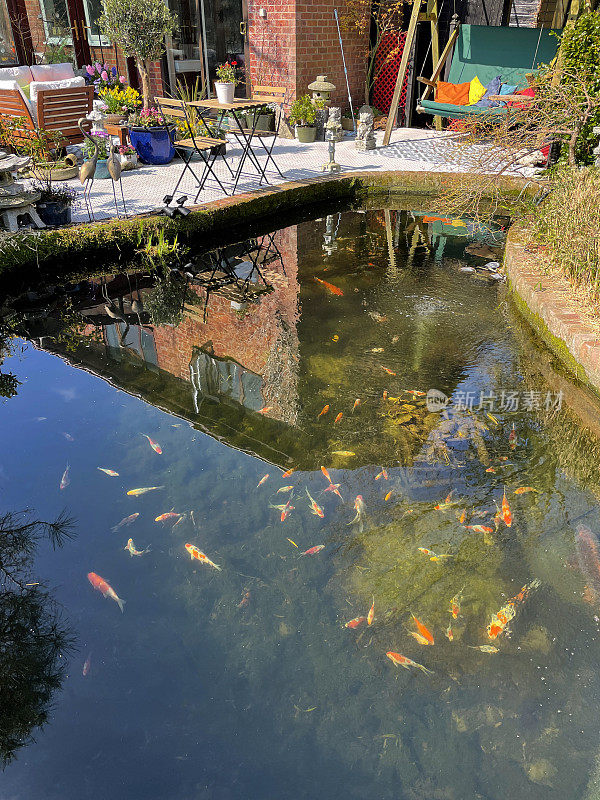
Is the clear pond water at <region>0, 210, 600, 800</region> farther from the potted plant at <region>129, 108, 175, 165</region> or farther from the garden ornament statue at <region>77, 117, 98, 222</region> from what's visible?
the potted plant at <region>129, 108, 175, 165</region>

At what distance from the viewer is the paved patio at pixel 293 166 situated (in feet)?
21.5

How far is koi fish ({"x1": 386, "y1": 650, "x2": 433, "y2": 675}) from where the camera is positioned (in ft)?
7.59

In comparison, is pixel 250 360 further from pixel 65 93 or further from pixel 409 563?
pixel 65 93

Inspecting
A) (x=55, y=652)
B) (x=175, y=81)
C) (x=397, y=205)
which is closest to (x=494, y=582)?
(x=55, y=652)

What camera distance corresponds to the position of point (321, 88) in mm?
8969

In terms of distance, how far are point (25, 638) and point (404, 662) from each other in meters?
1.45

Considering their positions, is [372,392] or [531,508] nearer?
[531,508]

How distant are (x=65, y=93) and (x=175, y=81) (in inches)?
142

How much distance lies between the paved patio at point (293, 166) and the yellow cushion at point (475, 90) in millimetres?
659

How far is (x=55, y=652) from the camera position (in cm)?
243

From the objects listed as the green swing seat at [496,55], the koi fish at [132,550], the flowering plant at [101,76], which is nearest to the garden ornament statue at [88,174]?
the flowering plant at [101,76]

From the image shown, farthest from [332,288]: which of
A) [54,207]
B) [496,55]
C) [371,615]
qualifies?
[496,55]

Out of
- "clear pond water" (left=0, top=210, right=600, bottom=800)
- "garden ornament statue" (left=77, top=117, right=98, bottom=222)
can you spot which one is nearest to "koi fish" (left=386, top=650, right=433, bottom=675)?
"clear pond water" (left=0, top=210, right=600, bottom=800)

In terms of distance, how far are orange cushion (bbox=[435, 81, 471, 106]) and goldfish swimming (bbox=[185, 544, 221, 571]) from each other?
8.73 metres
